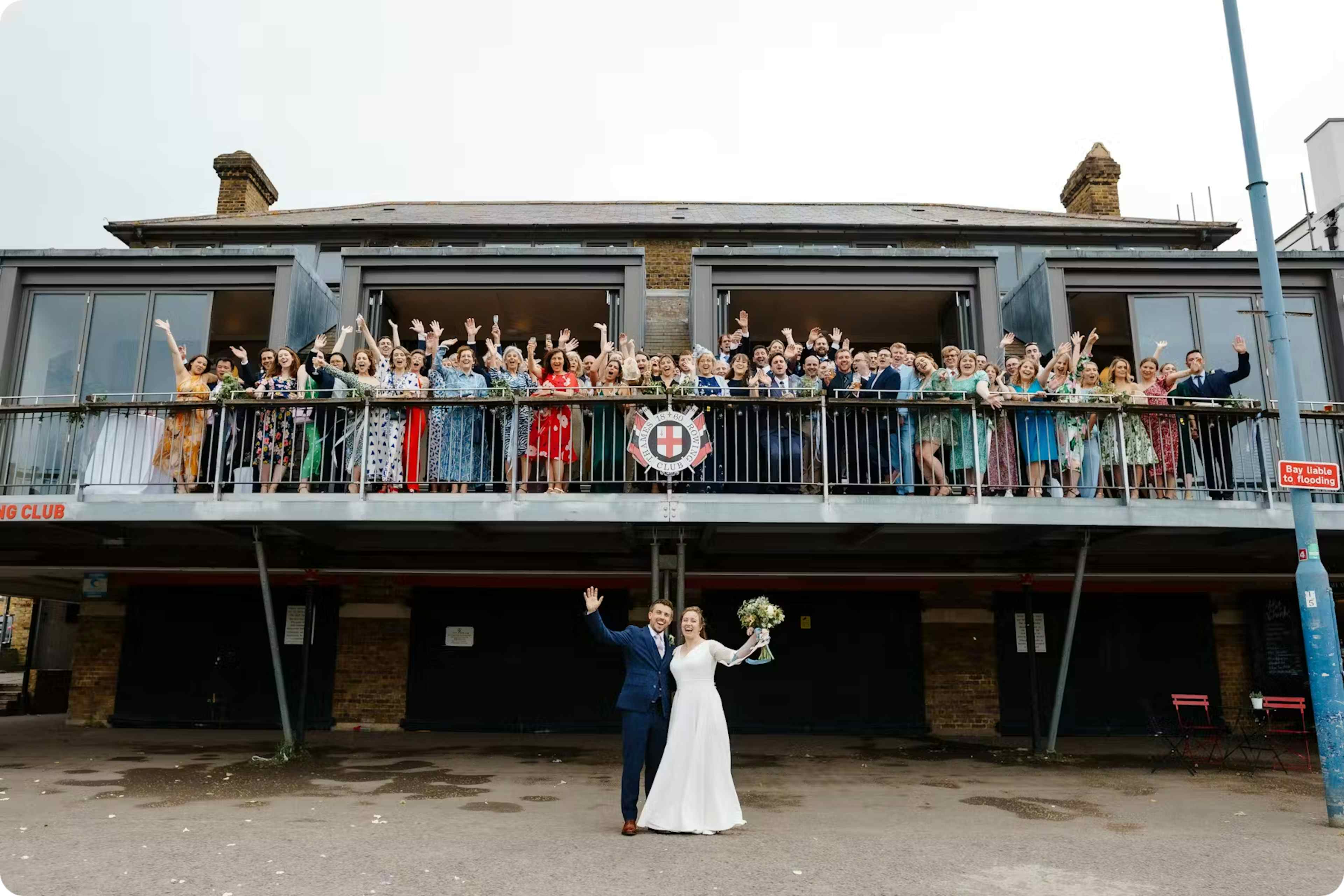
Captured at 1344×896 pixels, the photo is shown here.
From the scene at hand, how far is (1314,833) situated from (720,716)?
4.57 m

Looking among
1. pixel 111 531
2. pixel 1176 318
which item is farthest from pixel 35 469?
pixel 1176 318

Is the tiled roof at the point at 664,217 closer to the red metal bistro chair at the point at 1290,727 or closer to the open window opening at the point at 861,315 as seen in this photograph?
the open window opening at the point at 861,315

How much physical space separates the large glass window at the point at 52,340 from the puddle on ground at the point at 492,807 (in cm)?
836

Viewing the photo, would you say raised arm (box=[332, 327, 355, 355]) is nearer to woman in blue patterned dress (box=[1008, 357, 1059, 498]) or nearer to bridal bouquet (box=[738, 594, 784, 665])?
bridal bouquet (box=[738, 594, 784, 665])

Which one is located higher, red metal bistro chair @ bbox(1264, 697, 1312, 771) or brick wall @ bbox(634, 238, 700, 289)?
brick wall @ bbox(634, 238, 700, 289)

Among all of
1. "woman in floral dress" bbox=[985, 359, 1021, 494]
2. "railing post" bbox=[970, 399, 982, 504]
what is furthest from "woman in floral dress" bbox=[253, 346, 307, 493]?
"woman in floral dress" bbox=[985, 359, 1021, 494]

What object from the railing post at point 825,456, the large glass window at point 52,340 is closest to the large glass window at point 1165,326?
the railing post at point 825,456

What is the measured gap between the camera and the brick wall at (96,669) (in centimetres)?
1408

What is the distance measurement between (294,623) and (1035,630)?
1114 centimetres

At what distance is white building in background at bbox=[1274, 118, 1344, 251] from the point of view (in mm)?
19469

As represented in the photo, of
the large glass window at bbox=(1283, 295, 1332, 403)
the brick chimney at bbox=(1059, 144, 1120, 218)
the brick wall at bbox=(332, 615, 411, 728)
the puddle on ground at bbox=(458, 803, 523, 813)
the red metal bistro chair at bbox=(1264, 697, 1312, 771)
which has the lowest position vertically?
the puddle on ground at bbox=(458, 803, 523, 813)

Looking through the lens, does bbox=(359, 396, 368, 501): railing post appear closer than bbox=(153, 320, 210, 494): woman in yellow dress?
Yes

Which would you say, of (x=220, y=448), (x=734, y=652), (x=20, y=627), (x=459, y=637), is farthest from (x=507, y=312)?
(x=20, y=627)

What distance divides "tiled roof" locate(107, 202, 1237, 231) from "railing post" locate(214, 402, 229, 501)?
6.89 metres
